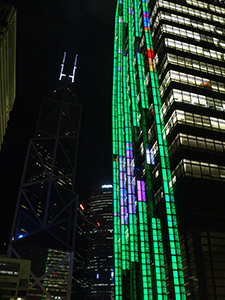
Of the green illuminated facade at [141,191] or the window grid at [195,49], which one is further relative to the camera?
the window grid at [195,49]

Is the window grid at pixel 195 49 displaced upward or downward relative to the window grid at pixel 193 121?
upward

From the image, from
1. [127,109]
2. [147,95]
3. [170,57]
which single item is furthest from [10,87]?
[170,57]

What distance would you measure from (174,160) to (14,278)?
74.5 metres

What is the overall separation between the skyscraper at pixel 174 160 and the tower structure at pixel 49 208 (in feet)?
183

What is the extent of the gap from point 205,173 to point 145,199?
528 inches

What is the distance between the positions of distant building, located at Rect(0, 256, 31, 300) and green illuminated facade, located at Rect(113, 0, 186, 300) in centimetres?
4429

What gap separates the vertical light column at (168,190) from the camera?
4111 centimetres

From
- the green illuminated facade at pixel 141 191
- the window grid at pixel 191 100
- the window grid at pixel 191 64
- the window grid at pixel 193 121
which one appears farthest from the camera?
the window grid at pixel 191 64

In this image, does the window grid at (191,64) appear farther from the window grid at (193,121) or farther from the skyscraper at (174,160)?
the window grid at (193,121)

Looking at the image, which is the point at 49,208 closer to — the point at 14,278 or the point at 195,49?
the point at 14,278

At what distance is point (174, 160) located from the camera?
5056cm

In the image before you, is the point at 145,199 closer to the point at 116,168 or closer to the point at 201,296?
the point at 201,296

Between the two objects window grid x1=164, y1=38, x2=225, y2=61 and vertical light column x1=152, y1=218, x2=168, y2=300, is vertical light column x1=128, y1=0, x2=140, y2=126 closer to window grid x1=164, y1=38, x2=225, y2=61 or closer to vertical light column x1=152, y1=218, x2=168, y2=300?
window grid x1=164, y1=38, x2=225, y2=61

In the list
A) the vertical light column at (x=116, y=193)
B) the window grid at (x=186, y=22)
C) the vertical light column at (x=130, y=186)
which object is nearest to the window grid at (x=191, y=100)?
the vertical light column at (x=130, y=186)
